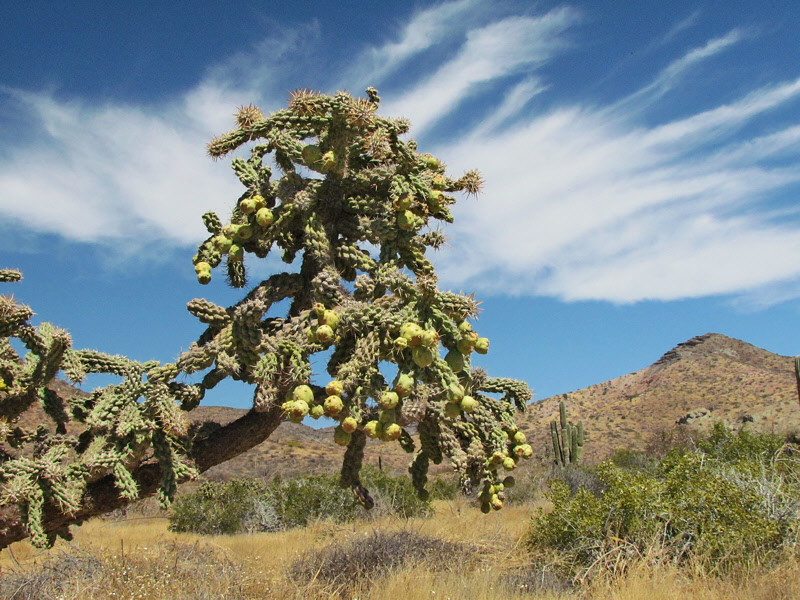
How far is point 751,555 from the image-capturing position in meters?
6.60

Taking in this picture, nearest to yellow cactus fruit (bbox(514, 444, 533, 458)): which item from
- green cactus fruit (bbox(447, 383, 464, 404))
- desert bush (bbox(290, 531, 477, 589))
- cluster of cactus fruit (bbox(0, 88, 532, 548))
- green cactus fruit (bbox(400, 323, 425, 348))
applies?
cluster of cactus fruit (bbox(0, 88, 532, 548))

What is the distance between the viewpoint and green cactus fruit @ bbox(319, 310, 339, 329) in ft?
9.94

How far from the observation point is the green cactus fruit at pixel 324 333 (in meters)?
2.98

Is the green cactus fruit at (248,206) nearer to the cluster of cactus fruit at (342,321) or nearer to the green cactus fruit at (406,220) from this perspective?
the cluster of cactus fruit at (342,321)

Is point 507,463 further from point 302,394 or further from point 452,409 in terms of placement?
point 302,394

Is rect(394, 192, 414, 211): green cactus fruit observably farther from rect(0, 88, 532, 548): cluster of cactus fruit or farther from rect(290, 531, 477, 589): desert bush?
rect(290, 531, 477, 589): desert bush

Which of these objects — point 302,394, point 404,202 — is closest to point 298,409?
point 302,394

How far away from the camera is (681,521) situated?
725cm

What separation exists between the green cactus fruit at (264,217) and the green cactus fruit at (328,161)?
40 centimetres

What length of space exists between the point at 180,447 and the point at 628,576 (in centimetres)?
503

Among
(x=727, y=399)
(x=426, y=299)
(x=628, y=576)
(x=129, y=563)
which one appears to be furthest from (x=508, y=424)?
(x=727, y=399)

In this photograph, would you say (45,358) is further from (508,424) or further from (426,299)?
(508,424)

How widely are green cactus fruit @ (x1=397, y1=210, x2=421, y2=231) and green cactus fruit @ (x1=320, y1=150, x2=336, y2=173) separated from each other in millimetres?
480

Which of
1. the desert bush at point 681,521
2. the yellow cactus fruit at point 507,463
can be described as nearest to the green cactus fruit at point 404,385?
the yellow cactus fruit at point 507,463
